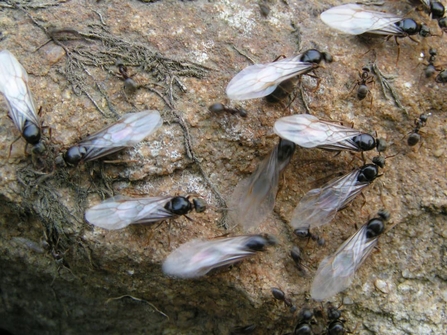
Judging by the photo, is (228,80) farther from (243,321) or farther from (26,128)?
(243,321)

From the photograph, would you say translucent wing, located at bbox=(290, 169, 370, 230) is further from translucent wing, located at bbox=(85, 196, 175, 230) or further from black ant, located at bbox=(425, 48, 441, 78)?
black ant, located at bbox=(425, 48, 441, 78)

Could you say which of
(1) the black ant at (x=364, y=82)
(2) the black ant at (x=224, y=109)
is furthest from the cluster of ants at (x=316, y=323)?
(1) the black ant at (x=364, y=82)

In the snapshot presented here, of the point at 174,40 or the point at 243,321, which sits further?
the point at 174,40

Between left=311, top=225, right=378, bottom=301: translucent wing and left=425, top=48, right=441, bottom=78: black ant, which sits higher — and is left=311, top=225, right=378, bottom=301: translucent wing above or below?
below

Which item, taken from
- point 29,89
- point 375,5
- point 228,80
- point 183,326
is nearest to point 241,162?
point 228,80

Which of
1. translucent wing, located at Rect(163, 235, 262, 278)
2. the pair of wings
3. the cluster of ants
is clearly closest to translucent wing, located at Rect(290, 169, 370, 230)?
the pair of wings
